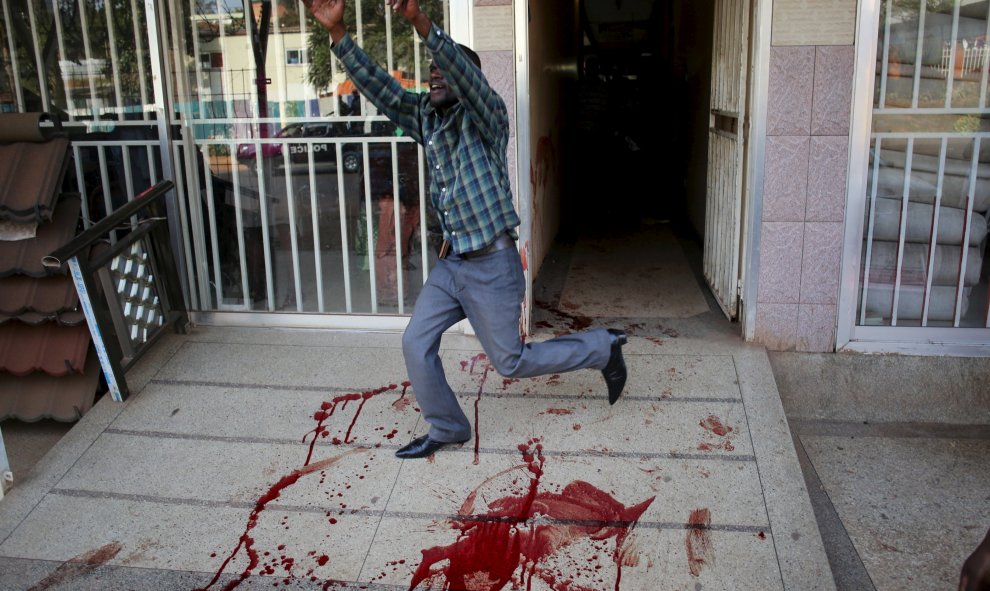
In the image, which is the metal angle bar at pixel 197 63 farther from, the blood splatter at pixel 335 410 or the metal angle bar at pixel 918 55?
the metal angle bar at pixel 918 55

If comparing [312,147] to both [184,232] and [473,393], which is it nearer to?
[184,232]

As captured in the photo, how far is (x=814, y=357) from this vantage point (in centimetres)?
458

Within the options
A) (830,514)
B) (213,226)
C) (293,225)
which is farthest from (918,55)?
(213,226)

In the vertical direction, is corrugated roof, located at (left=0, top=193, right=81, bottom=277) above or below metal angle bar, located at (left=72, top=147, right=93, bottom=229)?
below

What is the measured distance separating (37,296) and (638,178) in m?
7.56

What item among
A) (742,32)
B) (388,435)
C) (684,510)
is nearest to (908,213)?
(742,32)

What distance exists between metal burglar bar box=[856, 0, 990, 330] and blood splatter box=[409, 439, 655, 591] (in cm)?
224

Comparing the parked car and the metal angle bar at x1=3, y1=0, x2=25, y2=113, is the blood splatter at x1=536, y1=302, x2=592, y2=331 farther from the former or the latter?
the metal angle bar at x1=3, y1=0, x2=25, y2=113

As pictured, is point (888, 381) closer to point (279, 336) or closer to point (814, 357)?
point (814, 357)

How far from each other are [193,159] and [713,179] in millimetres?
3358

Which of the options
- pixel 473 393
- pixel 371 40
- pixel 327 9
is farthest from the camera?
pixel 371 40

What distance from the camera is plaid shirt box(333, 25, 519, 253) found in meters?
3.31

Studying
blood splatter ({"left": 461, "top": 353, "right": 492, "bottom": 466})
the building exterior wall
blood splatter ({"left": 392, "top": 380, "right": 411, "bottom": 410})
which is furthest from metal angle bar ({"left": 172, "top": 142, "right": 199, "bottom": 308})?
the building exterior wall

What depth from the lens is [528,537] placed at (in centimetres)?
315
